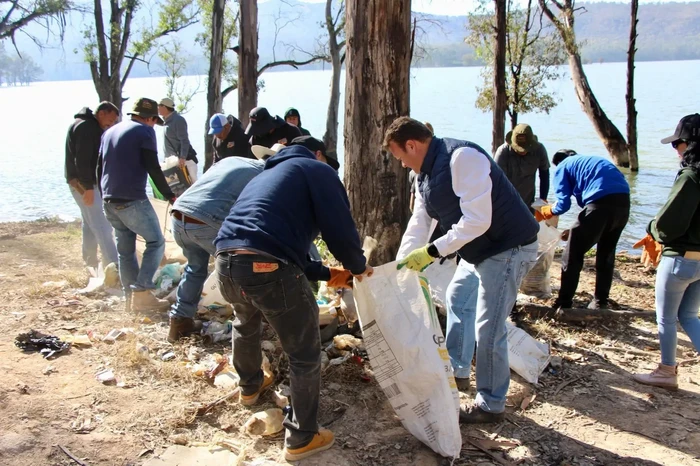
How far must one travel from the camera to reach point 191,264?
14.2 ft

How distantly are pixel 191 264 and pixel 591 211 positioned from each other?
11.3ft

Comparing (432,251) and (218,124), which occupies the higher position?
(218,124)

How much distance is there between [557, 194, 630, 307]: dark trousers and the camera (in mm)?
5160

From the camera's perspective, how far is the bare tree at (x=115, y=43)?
15.9 meters

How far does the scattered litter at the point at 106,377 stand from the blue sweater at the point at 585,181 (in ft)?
12.5

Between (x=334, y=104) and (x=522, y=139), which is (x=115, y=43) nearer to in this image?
(x=334, y=104)

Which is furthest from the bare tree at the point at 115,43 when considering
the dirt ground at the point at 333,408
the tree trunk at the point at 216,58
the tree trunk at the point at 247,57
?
the dirt ground at the point at 333,408

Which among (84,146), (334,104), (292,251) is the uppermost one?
(334,104)

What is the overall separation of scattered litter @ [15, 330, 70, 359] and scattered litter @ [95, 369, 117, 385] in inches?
20.7

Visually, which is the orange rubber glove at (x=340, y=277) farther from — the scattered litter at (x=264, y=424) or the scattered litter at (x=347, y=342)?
the scattered litter at (x=347, y=342)

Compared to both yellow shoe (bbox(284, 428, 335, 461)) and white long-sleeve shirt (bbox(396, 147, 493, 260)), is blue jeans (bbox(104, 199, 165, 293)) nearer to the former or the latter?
yellow shoe (bbox(284, 428, 335, 461))

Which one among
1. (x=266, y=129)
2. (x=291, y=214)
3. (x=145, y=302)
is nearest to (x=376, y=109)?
(x=266, y=129)

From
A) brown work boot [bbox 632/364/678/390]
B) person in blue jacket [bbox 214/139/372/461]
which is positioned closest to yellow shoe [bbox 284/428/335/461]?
person in blue jacket [bbox 214/139/372/461]

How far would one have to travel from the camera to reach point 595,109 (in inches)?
678
